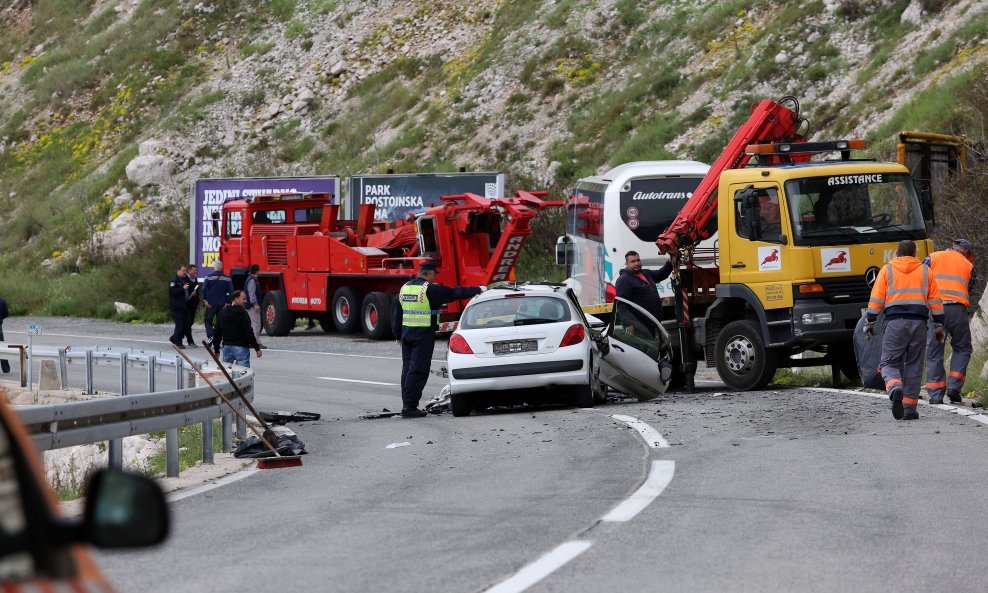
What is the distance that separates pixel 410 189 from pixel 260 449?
2105 centimetres

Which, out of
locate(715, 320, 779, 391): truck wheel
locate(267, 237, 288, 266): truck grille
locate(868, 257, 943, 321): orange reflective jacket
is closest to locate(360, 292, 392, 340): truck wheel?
locate(267, 237, 288, 266): truck grille

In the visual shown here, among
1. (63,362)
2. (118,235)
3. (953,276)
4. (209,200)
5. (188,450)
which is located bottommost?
(188,450)

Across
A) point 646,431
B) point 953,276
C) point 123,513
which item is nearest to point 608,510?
point 646,431

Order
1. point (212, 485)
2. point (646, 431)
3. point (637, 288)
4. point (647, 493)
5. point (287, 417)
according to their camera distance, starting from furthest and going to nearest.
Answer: point (637, 288)
point (287, 417)
point (646, 431)
point (212, 485)
point (647, 493)

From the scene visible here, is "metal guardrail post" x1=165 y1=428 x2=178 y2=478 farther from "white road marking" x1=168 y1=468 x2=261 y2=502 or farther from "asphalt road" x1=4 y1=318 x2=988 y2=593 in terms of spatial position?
"asphalt road" x1=4 y1=318 x2=988 y2=593

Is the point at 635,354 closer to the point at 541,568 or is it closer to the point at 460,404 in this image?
the point at 460,404

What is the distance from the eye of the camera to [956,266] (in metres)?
14.5

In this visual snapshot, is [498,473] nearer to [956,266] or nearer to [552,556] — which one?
[552,556]

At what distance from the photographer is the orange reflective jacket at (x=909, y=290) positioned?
524 inches

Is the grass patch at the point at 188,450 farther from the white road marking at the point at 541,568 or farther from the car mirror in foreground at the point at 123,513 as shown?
the car mirror in foreground at the point at 123,513

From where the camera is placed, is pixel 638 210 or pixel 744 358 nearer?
pixel 744 358

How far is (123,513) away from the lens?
2.85m

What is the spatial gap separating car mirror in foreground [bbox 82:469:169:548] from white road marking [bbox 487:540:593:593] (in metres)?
3.20

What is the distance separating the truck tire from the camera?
105 ft
